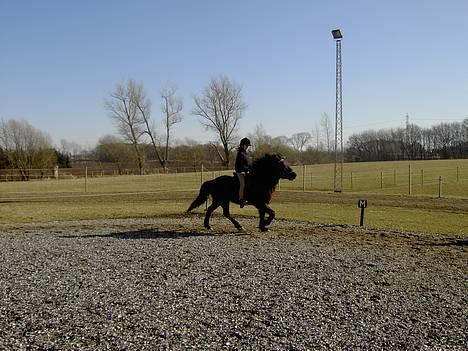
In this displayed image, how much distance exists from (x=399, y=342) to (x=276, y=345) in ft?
4.10

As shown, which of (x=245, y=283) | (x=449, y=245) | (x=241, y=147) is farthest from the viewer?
(x=241, y=147)

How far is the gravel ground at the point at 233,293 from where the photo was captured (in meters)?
4.86

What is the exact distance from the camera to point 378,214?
2022 centimetres

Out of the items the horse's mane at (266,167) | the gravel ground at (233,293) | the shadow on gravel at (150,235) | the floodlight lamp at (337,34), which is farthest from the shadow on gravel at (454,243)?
the floodlight lamp at (337,34)

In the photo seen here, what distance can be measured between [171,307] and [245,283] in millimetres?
1534

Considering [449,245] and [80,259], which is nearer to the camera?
[80,259]

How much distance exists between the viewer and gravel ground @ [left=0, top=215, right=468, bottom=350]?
486 cm

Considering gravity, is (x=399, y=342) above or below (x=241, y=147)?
below

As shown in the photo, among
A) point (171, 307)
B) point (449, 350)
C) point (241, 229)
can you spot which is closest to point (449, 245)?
point (241, 229)

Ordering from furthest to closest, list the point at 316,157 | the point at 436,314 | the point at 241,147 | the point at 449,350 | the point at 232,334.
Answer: the point at 316,157, the point at 241,147, the point at 436,314, the point at 232,334, the point at 449,350

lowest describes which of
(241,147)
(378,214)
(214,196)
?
(378,214)

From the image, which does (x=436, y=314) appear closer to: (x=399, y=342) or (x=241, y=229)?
(x=399, y=342)

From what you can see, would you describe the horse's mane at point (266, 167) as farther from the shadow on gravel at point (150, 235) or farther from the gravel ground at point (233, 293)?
Result: the shadow on gravel at point (150, 235)

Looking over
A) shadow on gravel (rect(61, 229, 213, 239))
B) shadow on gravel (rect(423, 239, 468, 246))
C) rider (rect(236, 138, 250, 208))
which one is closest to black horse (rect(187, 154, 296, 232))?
rider (rect(236, 138, 250, 208))
